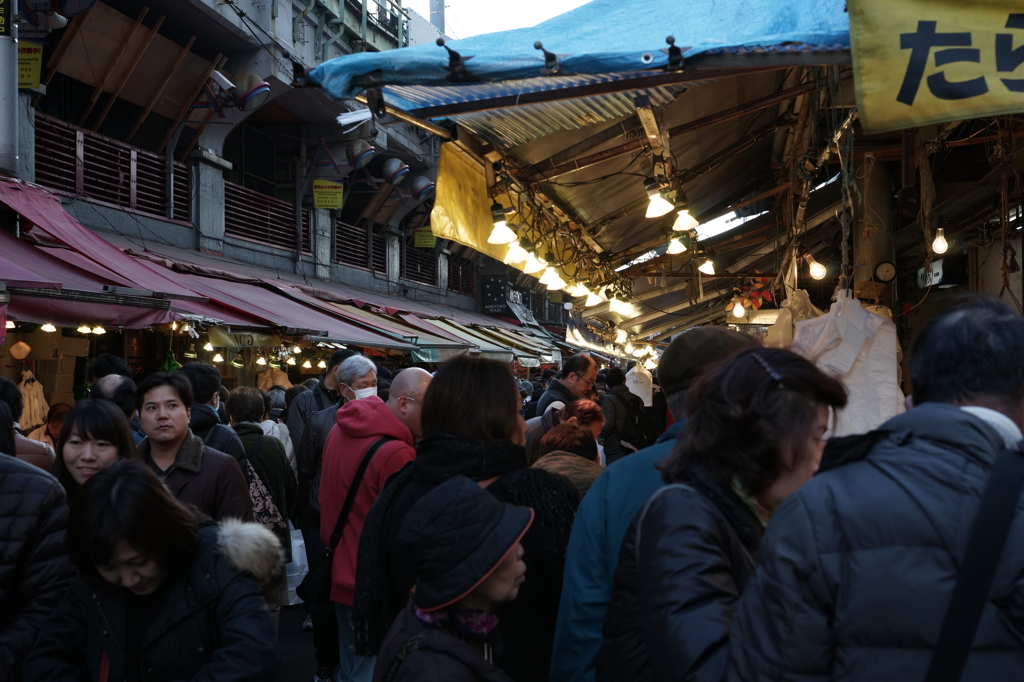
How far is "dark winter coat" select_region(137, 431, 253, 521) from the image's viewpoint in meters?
3.98

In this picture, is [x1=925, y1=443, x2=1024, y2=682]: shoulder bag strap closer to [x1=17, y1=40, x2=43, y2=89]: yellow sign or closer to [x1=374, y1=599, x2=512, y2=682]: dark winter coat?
[x1=374, y1=599, x2=512, y2=682]: dark winter coat

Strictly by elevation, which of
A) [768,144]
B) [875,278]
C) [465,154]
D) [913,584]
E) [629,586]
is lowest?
[629,586]

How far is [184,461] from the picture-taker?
4027mm

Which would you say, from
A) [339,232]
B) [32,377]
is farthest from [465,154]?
[339,232]

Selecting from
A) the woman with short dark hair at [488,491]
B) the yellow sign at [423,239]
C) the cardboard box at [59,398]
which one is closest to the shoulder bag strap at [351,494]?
the woman with short dark hair at [488,491]

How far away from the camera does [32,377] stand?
8.09 meters

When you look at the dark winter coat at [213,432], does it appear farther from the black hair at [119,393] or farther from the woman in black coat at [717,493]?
the woman in black coat at [717,493]

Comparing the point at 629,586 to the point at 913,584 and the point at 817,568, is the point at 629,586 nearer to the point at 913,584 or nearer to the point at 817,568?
the point at 817,568

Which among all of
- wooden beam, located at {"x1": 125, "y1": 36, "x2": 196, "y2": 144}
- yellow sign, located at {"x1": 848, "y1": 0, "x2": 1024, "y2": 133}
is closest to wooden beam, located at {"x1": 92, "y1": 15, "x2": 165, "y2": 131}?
wooden beam, located at {"x1": 125, "y1": 36, "x2": 196, "y2": 144}

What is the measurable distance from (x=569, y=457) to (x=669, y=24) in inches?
74.2

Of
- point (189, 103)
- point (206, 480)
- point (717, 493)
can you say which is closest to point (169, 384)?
point (206, 480)

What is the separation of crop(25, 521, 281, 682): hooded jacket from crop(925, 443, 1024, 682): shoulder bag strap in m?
1.90

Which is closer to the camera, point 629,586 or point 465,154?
point 629,586

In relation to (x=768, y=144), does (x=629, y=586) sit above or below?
below
